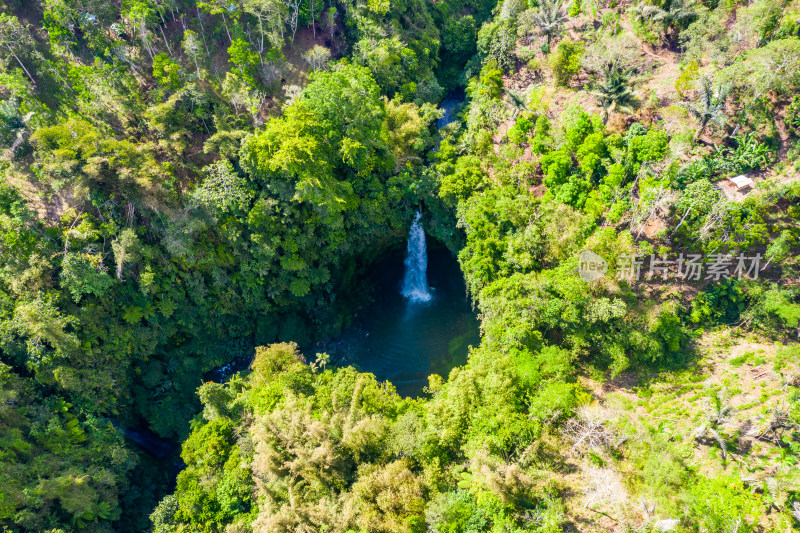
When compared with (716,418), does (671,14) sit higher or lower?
higher

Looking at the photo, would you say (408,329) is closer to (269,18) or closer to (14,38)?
(269,18)

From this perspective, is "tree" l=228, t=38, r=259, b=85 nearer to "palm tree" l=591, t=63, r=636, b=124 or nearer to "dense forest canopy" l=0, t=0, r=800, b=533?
"dense forest canopy" l=0, t=0, r=800, b=533

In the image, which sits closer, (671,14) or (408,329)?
(671,14)

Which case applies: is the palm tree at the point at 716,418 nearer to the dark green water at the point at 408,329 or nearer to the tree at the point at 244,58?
the dark green water at the point at 408,329

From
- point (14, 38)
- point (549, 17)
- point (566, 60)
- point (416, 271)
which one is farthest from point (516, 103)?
point (14, 38)

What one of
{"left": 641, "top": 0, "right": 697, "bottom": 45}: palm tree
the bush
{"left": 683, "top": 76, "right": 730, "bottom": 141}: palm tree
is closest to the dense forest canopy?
{"left": 641, "top": 0, "right": 697, "bottom": 45}: palm tree

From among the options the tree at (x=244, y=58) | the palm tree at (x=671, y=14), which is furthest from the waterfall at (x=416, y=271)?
the palm tree at (x=671, y=14)
